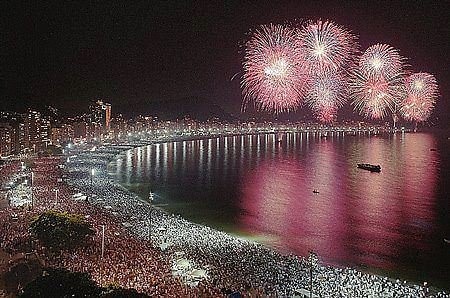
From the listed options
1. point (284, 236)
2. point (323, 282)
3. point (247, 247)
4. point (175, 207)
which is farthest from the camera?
point (175, 207)

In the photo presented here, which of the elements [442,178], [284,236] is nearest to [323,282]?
[284,236]

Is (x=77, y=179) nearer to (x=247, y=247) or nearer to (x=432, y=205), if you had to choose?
(x=247, y=247)

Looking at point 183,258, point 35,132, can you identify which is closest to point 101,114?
point 35,132

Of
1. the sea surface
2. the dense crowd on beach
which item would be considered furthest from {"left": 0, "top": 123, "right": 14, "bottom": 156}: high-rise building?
the dense crowd on beach

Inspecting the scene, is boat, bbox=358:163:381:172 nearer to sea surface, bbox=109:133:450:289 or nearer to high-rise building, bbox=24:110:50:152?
sea surface, bbox=109:133:450:289

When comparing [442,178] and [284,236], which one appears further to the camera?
[442,178]

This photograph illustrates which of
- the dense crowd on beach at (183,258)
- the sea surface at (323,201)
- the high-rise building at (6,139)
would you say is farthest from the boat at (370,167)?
the high-rise building at (6,139)

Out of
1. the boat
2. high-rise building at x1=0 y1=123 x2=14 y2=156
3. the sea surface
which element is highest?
high-rise building at x1=0 y1=123 x2=14 y2=156
